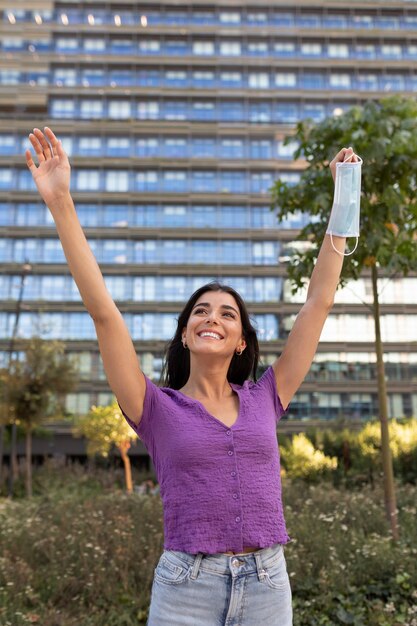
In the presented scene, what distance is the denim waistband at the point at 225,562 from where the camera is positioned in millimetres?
1564

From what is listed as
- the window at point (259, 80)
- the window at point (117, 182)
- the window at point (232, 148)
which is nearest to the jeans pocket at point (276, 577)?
the window at point (117, 182)

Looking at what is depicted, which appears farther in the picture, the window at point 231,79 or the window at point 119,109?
the window at point 231,79

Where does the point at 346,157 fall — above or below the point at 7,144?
below

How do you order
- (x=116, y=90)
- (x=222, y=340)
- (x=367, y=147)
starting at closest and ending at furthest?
(x=222, y=340) < (x=367, y=147) < (x=116, y=90)

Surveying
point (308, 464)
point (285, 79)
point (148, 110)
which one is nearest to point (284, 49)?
point (285, 79)

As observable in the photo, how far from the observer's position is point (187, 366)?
2.17 m

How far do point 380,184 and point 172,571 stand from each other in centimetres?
625

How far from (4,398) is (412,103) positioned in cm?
1540

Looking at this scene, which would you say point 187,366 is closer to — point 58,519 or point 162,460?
point 162,460

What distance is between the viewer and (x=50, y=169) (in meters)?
1.75

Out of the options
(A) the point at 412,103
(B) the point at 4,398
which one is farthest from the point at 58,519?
(B) the point at 4,398

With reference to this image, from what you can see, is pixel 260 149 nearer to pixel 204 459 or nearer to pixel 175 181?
pixel 175 181

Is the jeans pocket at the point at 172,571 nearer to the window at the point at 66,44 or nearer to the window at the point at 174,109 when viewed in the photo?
the window at the point at 174,109

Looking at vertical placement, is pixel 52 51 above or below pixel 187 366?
above
